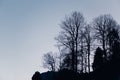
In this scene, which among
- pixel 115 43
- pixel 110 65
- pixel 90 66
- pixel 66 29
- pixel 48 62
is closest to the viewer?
pixel 110 65

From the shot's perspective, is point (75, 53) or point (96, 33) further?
point (96, 33)

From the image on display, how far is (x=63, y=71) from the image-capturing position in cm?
4809

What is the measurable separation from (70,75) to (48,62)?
883 inches

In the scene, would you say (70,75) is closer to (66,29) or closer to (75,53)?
(75,53)

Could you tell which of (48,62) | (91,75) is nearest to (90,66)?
(91,75)

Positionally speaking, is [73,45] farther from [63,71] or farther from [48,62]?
[48,62]

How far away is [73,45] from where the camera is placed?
1829 inches

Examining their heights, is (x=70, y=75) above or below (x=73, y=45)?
below

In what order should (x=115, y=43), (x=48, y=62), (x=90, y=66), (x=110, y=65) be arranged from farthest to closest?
1. (x=48, y=62)
2. (x=90, y=66)
3. (x=115, y=43)
4. (x=110, y=65)

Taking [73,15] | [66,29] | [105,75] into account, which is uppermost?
[73,15]

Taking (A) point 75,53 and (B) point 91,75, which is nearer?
(A) point 75,53

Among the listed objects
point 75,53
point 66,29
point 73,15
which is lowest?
point 75,53

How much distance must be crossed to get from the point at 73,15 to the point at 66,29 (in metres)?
3.58

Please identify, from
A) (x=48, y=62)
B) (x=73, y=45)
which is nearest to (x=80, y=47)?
(x=73, y=45)
